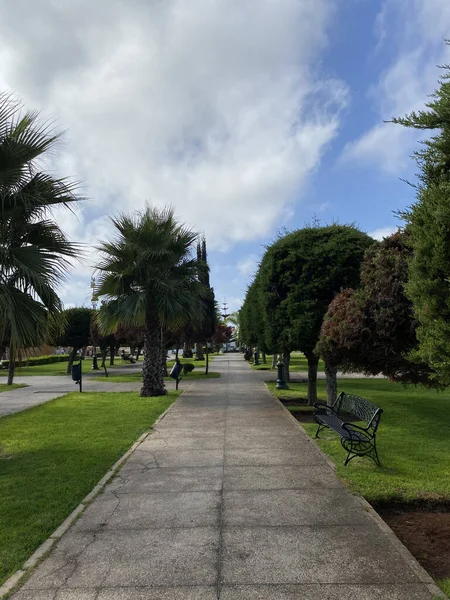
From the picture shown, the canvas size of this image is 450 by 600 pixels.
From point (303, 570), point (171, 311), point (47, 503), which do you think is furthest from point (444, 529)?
point (171, 311)

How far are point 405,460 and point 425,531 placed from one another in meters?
2.80

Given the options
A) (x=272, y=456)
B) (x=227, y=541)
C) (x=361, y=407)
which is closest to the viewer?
(x=227, y=541)

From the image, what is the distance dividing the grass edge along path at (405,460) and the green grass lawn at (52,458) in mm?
3367

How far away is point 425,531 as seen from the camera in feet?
15.6

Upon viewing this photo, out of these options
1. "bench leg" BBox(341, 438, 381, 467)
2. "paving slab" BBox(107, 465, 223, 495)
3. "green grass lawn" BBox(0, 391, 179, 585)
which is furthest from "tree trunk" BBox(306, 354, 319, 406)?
"paving slab" BBox(107, 465, 223, 495)

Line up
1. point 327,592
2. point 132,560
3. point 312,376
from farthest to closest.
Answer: point 312,376, point 132,560, point 327,592

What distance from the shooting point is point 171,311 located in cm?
1641

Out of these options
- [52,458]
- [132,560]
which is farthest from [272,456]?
[132,560]

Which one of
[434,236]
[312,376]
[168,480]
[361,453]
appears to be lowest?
[168,480]

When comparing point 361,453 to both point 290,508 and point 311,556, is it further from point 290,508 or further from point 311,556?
point 311,556

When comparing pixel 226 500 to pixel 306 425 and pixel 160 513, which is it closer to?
pixel 160 513

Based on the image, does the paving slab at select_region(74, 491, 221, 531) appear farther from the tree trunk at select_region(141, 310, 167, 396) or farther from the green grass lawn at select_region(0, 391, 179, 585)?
the tree trunk at select_region(141, 310, 167, 396)

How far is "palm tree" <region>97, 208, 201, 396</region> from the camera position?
54.8 ft

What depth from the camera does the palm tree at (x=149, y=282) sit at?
54.8 ft
